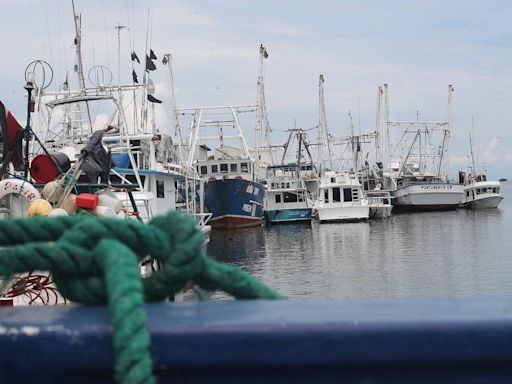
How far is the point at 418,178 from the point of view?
73.8 meters

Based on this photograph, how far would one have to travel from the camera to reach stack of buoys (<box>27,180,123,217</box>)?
1092 cm

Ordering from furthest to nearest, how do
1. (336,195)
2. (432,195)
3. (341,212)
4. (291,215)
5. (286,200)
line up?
(432,195) < (286,200) < (291,215) < (336,195) < (341,212)

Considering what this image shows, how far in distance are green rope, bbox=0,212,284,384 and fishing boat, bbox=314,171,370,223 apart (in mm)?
48253

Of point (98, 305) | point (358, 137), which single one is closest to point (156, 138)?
point (98, 305)

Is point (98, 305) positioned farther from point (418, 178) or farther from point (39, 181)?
point (418, 178)

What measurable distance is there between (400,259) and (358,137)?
4422cm

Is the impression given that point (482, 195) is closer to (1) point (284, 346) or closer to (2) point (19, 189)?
(2) point (19, 189)

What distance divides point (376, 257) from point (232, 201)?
18.7 metres

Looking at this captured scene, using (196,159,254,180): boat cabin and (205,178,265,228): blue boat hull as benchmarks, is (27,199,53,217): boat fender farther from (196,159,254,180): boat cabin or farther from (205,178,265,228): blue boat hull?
(196,159,254,180): boat cabin

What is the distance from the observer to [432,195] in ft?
211

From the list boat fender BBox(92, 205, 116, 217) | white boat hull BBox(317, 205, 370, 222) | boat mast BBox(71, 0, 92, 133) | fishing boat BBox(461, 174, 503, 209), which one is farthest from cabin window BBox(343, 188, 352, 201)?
boat fender BBox(92, 205, 116, 217)

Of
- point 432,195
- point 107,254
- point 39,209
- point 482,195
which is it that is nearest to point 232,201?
point 432,195

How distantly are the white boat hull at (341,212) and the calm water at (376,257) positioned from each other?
1476 mm

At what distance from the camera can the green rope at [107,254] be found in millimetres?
1914
